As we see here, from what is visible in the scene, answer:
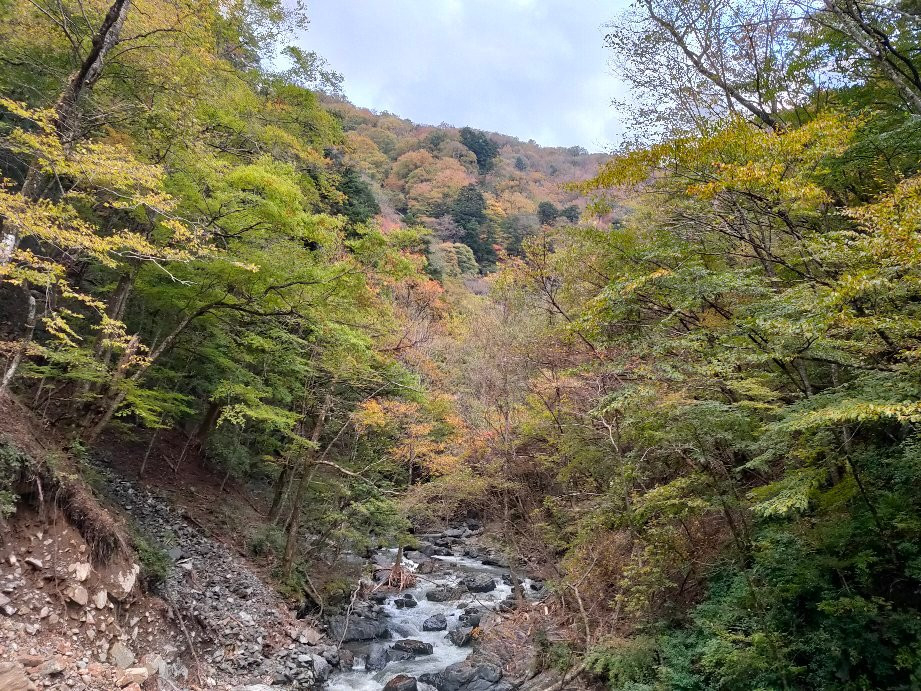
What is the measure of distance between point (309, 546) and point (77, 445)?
705cm

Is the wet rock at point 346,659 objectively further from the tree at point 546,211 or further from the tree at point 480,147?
the tree at point 480,147

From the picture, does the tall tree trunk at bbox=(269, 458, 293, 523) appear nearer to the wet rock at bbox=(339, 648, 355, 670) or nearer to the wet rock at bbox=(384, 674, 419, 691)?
the wet rock at bbox=(339, 648, 355, 670)

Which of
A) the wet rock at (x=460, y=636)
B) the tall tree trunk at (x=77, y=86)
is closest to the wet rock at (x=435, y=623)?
the wet rock at (x=460, y=636)

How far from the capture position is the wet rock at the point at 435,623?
46.1 ft

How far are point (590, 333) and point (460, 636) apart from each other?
343 inches

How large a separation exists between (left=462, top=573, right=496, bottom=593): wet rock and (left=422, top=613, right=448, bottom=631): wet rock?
91.2 inches

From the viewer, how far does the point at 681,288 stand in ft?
25.5

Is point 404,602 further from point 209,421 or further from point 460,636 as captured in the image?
point 209,421

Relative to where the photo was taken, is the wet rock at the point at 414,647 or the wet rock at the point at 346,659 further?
the wet rock at the point at 414,647

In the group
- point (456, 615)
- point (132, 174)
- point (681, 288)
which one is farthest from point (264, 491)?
point (681, 288)

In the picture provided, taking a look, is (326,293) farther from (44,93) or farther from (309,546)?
(309,546)

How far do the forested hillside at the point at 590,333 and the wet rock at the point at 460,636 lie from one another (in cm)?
150

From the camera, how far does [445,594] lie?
16312mm

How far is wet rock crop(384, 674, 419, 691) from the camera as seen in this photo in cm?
1020
